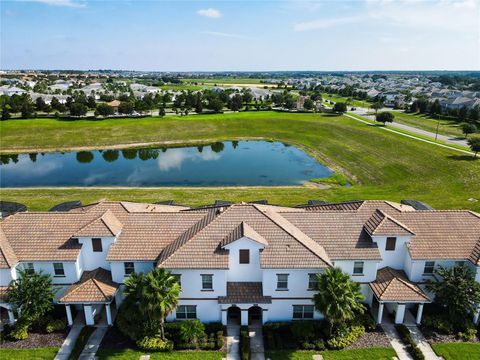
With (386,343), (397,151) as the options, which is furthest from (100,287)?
(397,151)

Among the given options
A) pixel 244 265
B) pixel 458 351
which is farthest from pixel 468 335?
pixel 244 265

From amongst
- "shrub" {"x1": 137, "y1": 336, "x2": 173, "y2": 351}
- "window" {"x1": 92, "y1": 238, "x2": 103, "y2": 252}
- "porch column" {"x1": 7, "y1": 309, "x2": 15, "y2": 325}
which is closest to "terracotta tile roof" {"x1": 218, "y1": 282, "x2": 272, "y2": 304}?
"shrub" {"x1": 137, "y1": 336, "x2": 173, "y2": 351}

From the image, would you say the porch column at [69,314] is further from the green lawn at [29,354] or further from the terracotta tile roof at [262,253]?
the terracotta tile roof at [262,253]

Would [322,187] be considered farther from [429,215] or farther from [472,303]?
[472,303]

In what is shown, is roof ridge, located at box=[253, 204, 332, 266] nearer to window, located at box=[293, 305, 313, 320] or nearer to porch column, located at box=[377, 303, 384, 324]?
window, located at box=[293, 305, 313, 320]

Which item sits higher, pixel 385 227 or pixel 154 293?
pixel 385 227

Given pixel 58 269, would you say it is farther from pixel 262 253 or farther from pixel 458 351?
pixel 458 351

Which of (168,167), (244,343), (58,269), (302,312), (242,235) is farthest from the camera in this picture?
(168,167)
